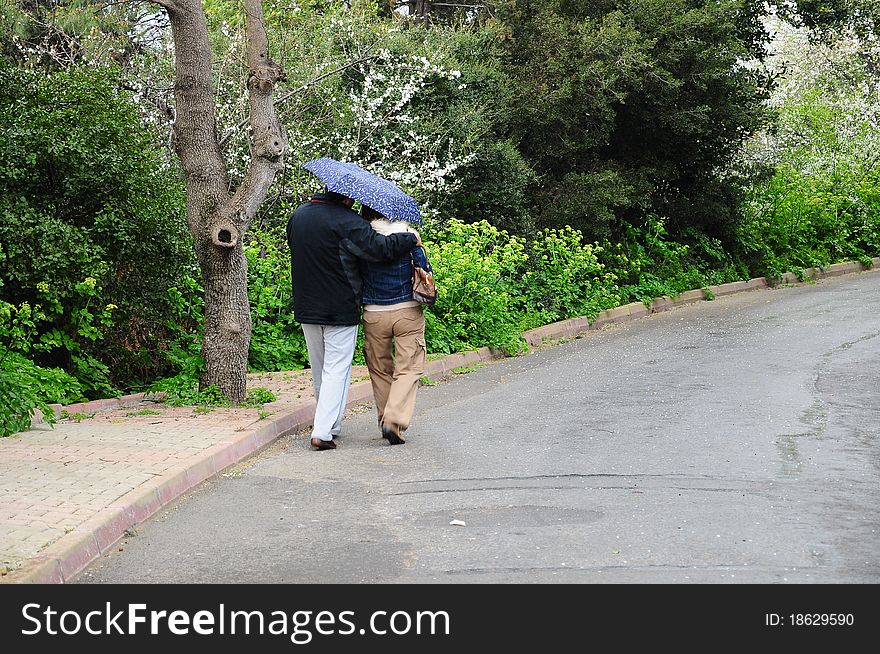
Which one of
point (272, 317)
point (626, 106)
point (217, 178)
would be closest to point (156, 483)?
point (217, 178)

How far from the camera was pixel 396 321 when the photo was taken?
8906 mm

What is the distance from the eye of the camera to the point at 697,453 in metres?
8.05

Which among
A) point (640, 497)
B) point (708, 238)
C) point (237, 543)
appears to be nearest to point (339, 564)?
point (237, 543)

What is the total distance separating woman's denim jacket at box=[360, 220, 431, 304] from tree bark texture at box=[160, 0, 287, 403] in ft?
6.08

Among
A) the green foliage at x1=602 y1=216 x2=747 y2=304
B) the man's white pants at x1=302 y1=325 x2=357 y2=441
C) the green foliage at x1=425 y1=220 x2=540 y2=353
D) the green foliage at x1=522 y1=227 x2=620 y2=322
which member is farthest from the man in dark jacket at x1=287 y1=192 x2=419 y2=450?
the green foliage at x1=602 y1=216 x2=747 y2=304

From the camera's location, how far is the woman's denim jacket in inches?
346

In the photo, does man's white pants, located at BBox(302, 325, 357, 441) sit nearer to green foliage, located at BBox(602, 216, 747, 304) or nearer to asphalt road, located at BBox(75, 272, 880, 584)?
asphalt road, located at BBox(75, 272, 880, 584)

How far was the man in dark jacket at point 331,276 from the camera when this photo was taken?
8625 millimetres

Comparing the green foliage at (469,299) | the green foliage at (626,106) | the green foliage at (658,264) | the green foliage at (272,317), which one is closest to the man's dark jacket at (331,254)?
the green foliage at (272,317)

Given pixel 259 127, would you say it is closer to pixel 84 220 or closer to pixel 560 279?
pixel 84 220

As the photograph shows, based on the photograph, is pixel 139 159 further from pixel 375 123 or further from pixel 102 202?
pixel 375 123

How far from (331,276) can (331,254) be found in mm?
168

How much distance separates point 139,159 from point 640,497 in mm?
6496

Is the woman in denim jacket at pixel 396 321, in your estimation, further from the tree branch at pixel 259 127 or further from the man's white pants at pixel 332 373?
the tree branch at pixel 259 127
